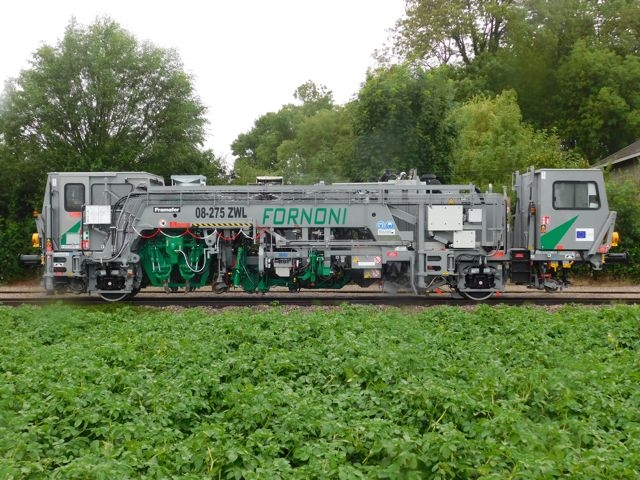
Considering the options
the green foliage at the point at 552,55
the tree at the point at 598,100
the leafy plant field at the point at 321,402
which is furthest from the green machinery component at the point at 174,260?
the tree at the point at 598,100

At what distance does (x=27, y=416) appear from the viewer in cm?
677

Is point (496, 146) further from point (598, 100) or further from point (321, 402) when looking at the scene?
point (321, 402)

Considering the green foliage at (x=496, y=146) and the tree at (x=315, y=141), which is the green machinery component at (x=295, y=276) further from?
the tree at (x=315, y=141)

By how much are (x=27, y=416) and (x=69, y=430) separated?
454mm

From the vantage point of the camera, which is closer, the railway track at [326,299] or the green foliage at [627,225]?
the railway track at [326,299]

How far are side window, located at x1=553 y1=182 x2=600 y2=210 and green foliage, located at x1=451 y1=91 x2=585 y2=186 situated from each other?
1026cm

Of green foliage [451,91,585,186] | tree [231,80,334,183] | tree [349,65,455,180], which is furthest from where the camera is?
tree [231,80,334,183]

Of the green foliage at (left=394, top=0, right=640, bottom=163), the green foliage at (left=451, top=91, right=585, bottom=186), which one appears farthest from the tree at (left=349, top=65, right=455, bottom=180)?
the green foliage at (left=394, top=0, right=640, bottom=163)

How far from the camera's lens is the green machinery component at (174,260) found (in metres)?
16.9

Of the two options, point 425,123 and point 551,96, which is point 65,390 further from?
point 551,96

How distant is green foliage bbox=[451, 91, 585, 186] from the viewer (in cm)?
2958

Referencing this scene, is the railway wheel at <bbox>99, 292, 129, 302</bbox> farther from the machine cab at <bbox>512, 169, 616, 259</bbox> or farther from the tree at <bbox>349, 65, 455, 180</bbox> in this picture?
the tree at <bbox>349, 65, 455, 180</bbox>

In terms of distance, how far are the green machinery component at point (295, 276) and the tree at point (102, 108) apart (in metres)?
11.0

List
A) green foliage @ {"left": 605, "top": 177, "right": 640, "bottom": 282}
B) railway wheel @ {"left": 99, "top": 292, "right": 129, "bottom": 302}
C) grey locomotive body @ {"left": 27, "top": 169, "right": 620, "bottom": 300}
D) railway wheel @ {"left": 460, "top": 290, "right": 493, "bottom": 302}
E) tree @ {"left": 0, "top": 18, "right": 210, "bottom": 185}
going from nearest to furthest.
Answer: grey locomotive body @ {"left": 27, "top": 169, "right": 620, "bottom": 300}
railway wheel @ {"left": 460, "top": 290, "right": 493, "bottom": 302}
railway wheel @ {"left": 99, "top": 292, "right": 129, "bottom": 302}
green foliage @ {"left": 605, "top": 177, "right": 640, "bottom": 282}
tree @ {"left": 0, "top": 18, "right": 210, "bottom": 185}
